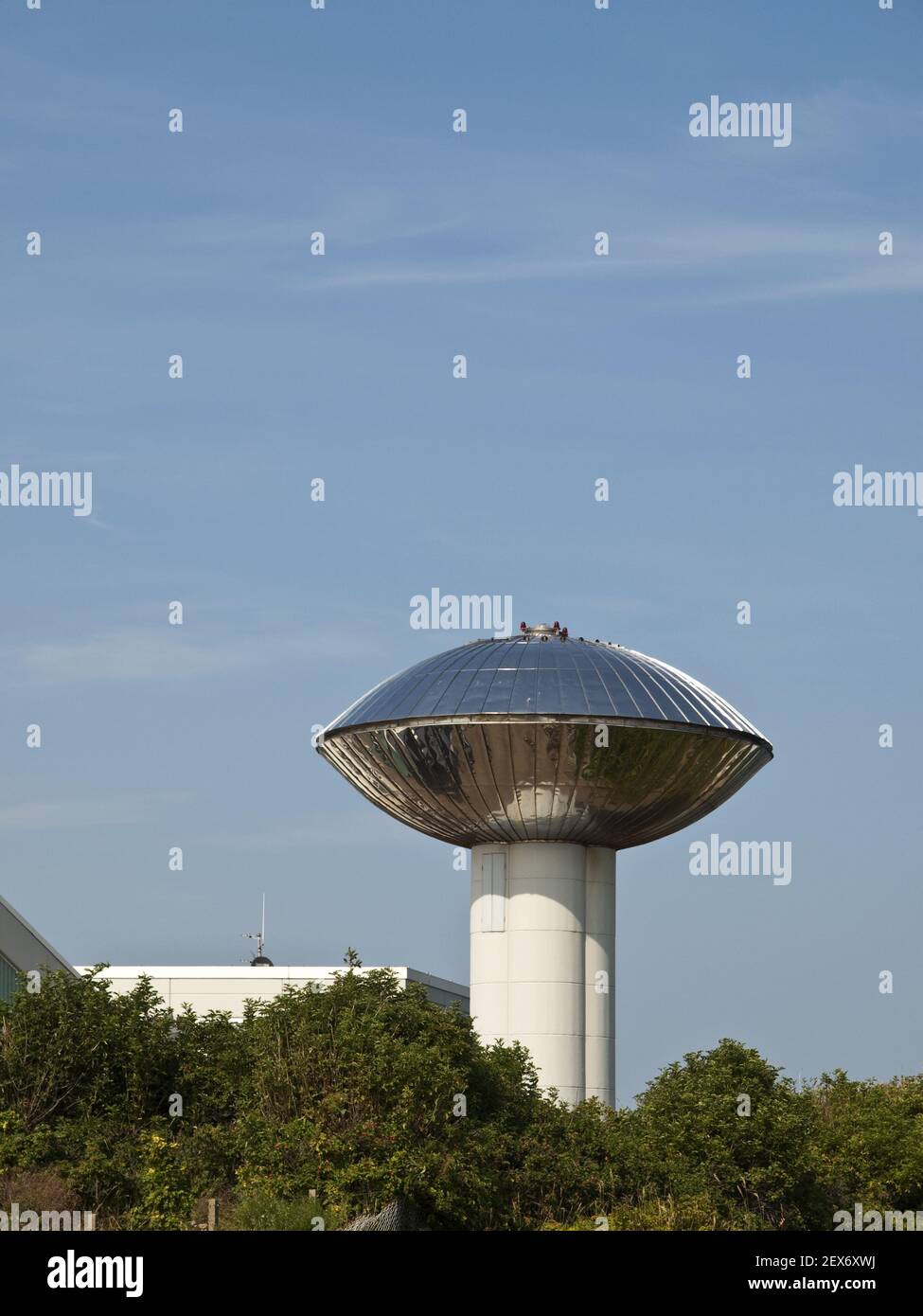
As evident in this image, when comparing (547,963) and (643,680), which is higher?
(643,680)

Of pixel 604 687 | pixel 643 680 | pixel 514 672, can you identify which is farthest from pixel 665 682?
pixel 514 672

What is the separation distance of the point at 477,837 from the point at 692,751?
6.88m

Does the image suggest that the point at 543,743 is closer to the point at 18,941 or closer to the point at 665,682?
the point at 665,682

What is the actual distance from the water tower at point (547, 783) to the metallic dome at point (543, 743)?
0.05m

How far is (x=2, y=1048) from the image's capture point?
141ft

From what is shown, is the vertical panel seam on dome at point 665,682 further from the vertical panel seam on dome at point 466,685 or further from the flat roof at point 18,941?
the flat roof at point 18,941

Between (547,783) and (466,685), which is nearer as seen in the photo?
(547,783)

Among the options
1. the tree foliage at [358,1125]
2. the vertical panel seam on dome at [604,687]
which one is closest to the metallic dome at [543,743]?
the vertical panel seam on dome at [604,687]

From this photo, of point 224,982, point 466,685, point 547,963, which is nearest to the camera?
point 466,685

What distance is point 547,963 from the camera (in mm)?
55344

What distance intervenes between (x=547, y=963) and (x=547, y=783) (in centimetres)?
545

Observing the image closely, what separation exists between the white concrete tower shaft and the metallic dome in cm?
95

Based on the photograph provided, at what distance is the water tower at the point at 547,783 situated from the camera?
53469 mm
